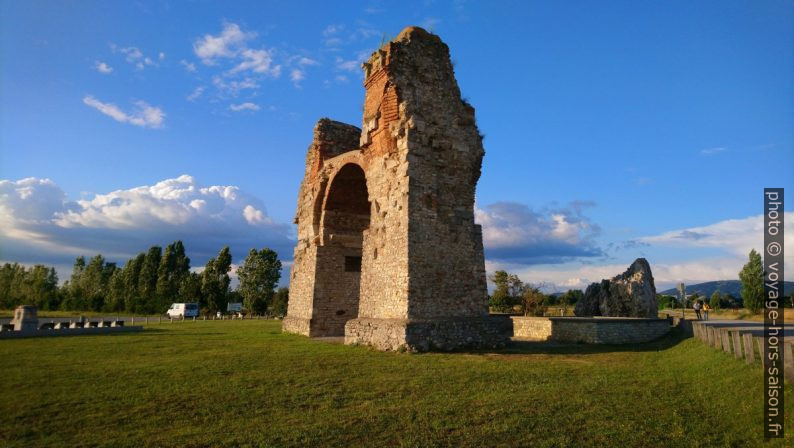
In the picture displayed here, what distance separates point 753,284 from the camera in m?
34.6

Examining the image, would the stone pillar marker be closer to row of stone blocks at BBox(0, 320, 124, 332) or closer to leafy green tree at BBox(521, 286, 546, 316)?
row of stone blocks at BBox(0, 320, 124, 332)

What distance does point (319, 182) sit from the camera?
62.8ft

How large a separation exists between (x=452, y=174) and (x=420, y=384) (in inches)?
306

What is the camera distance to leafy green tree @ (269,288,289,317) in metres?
43.3

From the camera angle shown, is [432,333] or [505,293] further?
[505,293]

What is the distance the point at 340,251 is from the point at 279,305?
1078 inches

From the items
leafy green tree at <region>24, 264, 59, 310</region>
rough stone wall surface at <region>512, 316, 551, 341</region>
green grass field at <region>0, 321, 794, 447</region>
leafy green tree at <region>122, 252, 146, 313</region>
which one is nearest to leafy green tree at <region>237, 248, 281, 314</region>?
leafy green tree at <region>122, 252, 146, 313</region>

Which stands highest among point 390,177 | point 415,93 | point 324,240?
point 415,93

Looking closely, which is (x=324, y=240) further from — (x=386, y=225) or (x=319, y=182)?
(x=386, y=225)

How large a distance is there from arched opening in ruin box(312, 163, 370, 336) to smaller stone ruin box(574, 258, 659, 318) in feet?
37.0

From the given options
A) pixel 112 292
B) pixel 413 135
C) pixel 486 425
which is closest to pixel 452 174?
pixel 413 135

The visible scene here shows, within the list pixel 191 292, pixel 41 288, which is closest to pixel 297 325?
pixel 191 292

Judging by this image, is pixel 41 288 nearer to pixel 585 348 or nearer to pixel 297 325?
pixel 297 325

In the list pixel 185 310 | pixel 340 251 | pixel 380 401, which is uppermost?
pixel 340 251
